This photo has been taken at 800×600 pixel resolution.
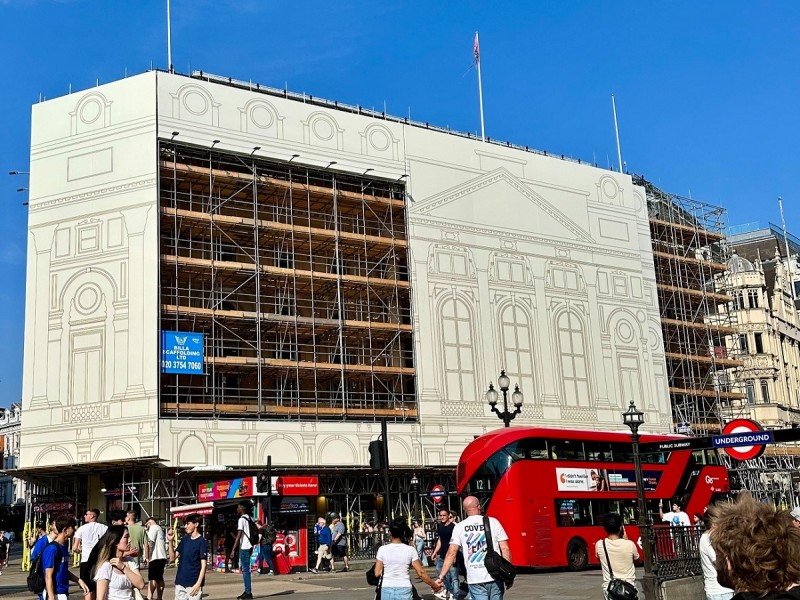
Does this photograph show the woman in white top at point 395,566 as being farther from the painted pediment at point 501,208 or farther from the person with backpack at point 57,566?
the painted pediment at point 501,208

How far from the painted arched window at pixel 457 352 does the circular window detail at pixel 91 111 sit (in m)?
18.2

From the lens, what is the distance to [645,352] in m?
54.6

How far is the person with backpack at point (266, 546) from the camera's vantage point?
90.7 ft

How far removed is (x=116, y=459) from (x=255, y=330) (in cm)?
829

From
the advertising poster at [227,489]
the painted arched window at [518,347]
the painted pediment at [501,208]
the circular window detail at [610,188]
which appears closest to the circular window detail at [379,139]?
the painted pediment at [501,208]

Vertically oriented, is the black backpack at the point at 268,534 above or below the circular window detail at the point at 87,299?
below

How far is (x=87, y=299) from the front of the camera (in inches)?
1638

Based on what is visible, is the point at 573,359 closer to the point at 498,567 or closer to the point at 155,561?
the point at 155,561

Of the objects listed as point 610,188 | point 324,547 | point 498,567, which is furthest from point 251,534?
point 610,188

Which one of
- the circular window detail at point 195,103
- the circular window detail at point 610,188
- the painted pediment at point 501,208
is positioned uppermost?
the circular window detail at point 195,103

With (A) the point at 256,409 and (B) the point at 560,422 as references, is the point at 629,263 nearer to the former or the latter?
(B) the point at 560,422

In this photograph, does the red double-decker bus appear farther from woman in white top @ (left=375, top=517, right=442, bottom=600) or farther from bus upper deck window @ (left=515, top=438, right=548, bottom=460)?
woman in white top @ (left=375, top=517, right=442, bottom=600)

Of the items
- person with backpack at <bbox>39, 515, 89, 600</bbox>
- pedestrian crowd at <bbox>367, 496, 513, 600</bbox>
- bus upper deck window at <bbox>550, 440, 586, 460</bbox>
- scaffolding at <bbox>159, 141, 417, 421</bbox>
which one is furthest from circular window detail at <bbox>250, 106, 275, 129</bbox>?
pedestrian crowd at <bbox>367, 496, 513, 600</bbox>

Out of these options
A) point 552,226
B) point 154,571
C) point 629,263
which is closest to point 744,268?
point 629,263
